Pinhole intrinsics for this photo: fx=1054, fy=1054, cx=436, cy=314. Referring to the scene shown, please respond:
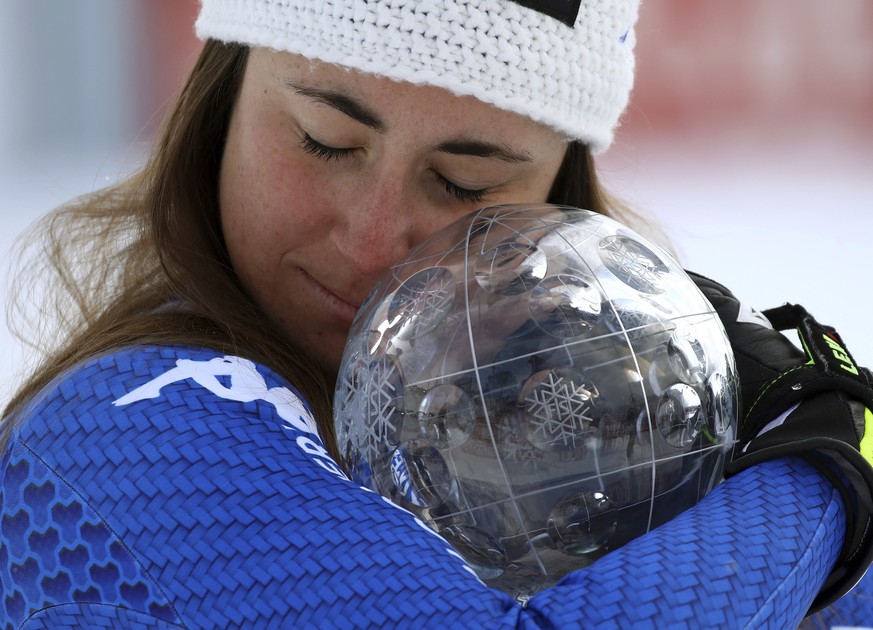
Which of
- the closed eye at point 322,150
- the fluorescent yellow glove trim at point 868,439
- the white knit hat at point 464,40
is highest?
the white knit hat at point 464,40

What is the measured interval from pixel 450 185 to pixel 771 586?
1.78ft

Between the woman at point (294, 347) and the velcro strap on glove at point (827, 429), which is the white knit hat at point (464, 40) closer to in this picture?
the woman at point (294, 347)

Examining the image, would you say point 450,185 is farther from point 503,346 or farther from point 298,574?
point 298,574

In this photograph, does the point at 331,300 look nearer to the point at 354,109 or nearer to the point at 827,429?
the point at 354,109

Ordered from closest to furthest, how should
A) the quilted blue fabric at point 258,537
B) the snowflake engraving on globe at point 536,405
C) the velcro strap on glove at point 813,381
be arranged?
1. the quilted blue fabric at point 258,537
2. the snowflake engraving on globe at point 536,405
3. the velcro strap on glove at point 813,381

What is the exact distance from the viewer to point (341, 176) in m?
1.11

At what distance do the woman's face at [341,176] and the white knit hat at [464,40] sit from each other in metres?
0.02

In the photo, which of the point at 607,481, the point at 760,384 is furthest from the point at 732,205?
the point at 607,481

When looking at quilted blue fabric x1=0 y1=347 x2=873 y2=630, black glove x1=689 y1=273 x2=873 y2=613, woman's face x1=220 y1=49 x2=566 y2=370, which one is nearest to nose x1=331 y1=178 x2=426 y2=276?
woman's face x1=220 y1=49 x2=566 y2=370

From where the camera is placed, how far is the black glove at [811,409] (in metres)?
0.92

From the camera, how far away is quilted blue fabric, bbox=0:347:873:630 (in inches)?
29.4

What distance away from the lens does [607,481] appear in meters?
0.87

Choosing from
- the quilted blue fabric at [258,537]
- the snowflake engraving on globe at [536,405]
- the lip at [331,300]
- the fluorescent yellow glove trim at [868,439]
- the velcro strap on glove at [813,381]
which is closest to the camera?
the quilted blue fabric at [258,537]

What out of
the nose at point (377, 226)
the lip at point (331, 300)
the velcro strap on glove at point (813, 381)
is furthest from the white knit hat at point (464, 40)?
the velcro strap on glove at point (813, 381)
